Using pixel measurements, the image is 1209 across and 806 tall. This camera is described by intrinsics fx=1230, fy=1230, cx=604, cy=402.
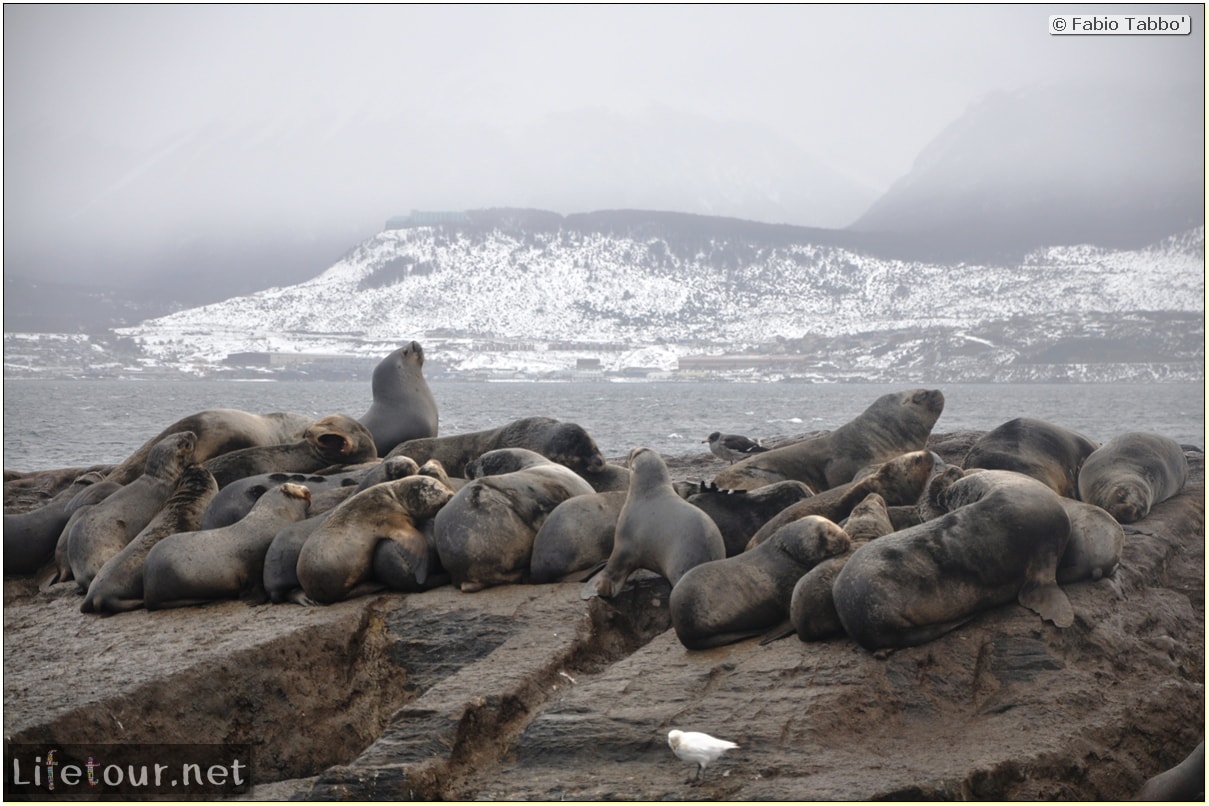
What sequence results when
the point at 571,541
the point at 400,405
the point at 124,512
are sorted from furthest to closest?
the point at 400,405 → the point at 124,512 → the point at 571,541

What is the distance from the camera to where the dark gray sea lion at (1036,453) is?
866 cm

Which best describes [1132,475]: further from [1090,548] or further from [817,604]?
[817,604]

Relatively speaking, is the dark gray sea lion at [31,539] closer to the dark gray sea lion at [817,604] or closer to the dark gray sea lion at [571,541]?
the dark gray sea lion at [571,541]

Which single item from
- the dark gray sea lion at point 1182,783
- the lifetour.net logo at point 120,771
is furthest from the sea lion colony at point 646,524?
the lifetour.net logo at point 120,771

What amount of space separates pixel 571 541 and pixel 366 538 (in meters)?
1.28

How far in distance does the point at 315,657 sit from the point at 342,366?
4803 inches

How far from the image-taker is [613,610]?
698 centimetres

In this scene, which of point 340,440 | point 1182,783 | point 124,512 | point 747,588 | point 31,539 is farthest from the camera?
point 340,440

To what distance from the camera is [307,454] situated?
10.4 m

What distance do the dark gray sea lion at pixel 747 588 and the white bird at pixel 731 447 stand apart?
16.5ft

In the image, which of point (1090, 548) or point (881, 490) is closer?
point (1090, 548)

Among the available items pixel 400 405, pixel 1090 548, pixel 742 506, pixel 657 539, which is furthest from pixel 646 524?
pixel 400 405

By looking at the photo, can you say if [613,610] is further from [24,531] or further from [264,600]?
[24,531]

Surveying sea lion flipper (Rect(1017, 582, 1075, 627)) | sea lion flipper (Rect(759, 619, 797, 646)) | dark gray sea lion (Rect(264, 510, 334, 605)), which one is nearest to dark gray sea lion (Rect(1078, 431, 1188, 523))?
sea lion flipper (Rect(1017, 582, 1075, 627))
